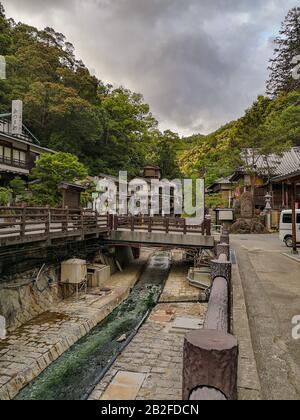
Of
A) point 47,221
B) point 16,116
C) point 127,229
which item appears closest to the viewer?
point 47,221

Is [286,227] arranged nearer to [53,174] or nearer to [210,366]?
[53,174]

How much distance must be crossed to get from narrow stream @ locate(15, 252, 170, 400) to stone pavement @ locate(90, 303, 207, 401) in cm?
52

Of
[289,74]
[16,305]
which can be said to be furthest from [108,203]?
[289,74]

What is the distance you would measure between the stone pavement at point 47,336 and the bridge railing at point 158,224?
4.73m

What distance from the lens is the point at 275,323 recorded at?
485cm

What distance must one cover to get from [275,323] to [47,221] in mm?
9254

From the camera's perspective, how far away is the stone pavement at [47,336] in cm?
732

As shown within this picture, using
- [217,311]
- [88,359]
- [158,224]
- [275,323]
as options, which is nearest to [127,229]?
[158,224]

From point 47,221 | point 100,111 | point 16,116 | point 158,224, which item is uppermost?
point 100,111

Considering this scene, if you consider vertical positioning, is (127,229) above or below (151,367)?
above

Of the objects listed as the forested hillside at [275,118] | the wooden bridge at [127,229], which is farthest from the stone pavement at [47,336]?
the forested hillside at [275,118]
